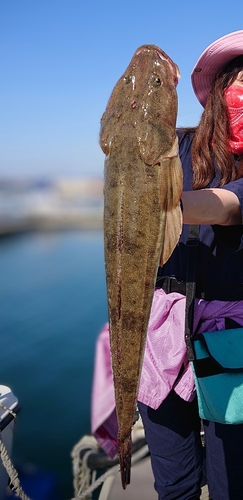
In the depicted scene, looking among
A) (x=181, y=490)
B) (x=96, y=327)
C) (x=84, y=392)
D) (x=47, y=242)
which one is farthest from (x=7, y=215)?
(x=181, y=490)

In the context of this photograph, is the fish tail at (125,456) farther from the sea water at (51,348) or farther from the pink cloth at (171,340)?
the sea water at (51,348)

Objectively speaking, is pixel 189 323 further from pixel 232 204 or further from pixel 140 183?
pixel 140 183

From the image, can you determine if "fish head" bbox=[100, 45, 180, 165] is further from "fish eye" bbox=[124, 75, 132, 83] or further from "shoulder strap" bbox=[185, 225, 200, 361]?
"shoulder strap" bbox=[185, 225, 200, 361]

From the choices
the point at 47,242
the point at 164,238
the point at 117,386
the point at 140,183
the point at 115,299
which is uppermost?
the point at 140,183

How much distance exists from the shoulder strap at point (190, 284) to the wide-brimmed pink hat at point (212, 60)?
999 mm

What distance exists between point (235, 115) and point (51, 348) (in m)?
6.36

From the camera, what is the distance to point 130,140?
1516 mm

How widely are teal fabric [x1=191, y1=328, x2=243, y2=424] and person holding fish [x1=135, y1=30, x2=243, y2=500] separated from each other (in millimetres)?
83

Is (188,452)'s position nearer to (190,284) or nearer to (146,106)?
(190,284)

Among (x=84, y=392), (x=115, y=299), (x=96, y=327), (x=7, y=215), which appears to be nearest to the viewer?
(x=115, y=299)

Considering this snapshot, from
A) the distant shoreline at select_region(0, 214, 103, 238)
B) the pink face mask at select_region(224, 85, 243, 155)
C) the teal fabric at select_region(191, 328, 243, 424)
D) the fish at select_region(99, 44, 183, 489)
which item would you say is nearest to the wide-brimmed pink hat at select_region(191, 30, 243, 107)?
the pink face mask at select_region(224, 85, 243, 155)

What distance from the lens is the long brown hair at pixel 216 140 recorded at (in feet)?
7.39

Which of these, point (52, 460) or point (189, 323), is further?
point (52, 460)

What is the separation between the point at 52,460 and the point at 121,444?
3.53m
